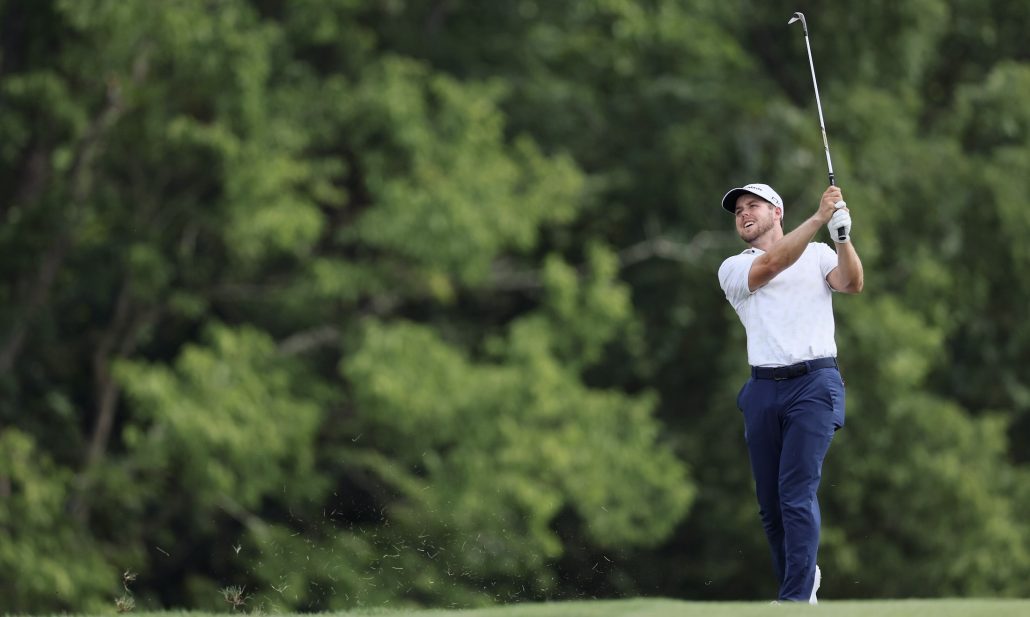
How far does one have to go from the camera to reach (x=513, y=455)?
18.2 meters

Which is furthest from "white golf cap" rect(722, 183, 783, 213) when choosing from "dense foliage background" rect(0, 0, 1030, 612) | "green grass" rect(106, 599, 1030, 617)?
"dense foliage background" rect(0, 0, 1030, 612)

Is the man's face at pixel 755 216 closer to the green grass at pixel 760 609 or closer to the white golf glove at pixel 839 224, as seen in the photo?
the white golf glove at pixel 839 224

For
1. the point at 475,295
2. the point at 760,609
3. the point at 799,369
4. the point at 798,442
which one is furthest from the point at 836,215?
the point at 475,295

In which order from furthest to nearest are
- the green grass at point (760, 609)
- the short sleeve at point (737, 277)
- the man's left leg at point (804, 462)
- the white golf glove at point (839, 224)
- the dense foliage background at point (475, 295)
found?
the dense foliage background at point (475, 295) < the short sleeve at point (737, 277) < the man's left leg at point (804, 462) < the white golf glove at point (839, 224) < the green grass at point (760, 609)

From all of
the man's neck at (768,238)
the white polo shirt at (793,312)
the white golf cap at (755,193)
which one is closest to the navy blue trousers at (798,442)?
the white polo shirt at (793,312)

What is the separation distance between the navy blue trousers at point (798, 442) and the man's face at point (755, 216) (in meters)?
0.64

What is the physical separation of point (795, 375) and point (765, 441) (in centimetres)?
34

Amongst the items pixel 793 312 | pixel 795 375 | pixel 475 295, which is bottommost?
pixel 475 295

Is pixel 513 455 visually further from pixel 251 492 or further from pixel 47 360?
pixel 47 360

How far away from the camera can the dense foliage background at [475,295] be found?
58.0 feet

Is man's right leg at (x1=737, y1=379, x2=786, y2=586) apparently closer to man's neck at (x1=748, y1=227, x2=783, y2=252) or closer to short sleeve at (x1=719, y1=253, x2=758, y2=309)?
short sleeve at (x1=719, y1=253, x2=758, y2=309)

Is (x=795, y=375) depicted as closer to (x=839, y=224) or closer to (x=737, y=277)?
(x=737, y=277)

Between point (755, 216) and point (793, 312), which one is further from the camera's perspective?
point (755, 216)

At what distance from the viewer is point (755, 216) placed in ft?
24.9
